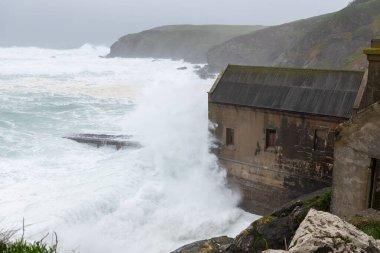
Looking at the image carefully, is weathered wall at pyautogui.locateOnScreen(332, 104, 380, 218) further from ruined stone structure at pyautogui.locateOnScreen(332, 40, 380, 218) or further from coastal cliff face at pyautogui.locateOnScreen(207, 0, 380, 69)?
coastal cliff face at pyautogui.locateOnScreen(207, 0, 380, 69)

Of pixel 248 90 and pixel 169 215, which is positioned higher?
pixel 248 90

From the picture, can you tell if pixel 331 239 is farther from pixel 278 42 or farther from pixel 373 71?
pixel 278 42

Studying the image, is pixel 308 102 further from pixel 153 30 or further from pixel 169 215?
pixel 153 30

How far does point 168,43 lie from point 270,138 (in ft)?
387

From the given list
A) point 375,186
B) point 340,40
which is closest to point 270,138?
point 375,186

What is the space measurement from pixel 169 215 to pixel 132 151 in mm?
9111

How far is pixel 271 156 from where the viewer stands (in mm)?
18047

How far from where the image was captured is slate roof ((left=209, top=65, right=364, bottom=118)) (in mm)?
16484

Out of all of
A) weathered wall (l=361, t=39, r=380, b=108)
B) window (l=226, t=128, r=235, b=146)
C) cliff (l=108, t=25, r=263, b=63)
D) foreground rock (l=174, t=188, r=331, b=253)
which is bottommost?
foreground rock (l=174, t=188, r=331, b=253)

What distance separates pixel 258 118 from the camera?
59.4 feet

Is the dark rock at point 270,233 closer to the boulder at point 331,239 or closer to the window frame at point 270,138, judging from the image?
the window frame at point 270,138

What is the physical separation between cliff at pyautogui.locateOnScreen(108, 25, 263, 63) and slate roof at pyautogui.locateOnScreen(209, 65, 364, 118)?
100m

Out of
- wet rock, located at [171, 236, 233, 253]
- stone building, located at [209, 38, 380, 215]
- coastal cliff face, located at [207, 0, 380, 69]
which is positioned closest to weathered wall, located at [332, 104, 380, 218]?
wet rock, located at [171, 236, 233, 253]

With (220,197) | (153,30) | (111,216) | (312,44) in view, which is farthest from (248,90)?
(153,30)
